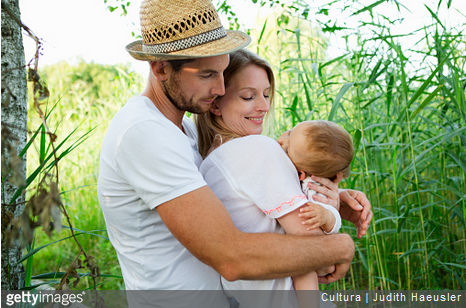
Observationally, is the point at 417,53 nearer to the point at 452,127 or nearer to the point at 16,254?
the point at 452,127

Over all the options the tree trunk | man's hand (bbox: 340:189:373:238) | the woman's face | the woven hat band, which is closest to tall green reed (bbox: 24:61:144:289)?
the tree trunk

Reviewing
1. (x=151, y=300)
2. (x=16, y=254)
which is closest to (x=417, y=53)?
(x=151, y=300)

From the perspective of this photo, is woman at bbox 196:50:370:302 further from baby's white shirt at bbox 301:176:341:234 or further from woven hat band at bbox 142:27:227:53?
woven hat band at bbox 142:27:227:53

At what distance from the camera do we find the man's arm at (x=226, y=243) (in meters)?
1.41

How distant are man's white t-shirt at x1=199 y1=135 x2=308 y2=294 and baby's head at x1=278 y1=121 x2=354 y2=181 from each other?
12 centimetres

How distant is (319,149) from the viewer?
1708mm

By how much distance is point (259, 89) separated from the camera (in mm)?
1997

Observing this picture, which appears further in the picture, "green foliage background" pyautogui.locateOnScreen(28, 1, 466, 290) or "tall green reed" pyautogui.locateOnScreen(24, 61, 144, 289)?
"tall green reed" pyautogui.locateOnScreen(24, 61, 144, 289)

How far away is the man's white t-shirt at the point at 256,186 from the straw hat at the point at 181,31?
1.26 ft

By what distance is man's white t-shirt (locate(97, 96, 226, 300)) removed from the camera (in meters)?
1.43

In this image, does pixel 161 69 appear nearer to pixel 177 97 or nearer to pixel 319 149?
pixel 177 97

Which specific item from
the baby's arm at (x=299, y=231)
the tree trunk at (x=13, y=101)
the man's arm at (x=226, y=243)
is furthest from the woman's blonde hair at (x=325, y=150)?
the tree trunk at (x=13, y=101)

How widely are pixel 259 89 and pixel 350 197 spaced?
2.06 feet

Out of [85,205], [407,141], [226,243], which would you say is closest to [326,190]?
[226,243]
